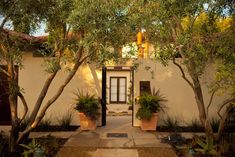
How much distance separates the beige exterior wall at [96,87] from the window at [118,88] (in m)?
12.9

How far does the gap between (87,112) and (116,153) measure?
409 centimetres

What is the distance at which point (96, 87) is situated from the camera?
15.5m

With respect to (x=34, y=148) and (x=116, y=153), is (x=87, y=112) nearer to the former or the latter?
(x=116, y=153)

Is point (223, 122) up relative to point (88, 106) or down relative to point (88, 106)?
down

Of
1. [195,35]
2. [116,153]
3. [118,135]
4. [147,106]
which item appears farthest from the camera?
[147,106]

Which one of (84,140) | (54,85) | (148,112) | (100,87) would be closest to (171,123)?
(148,112)

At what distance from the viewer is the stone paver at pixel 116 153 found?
34.0 feet

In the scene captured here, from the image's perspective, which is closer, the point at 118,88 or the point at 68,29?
the point at 68,29

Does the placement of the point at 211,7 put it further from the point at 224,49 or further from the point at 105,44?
the point at 105,44

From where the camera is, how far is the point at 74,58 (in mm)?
10141

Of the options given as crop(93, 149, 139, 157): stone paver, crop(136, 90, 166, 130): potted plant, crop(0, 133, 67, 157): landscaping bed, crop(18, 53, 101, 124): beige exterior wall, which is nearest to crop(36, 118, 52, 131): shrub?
crop(18, 53, 101, 124): beige exterior wall

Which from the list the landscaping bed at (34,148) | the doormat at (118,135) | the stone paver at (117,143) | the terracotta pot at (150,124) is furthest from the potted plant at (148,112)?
the landscaping bed at (34,148)

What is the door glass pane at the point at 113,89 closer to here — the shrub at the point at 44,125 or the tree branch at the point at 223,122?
the shrub at the point at 44,125

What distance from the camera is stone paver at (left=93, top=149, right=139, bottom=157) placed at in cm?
1036
